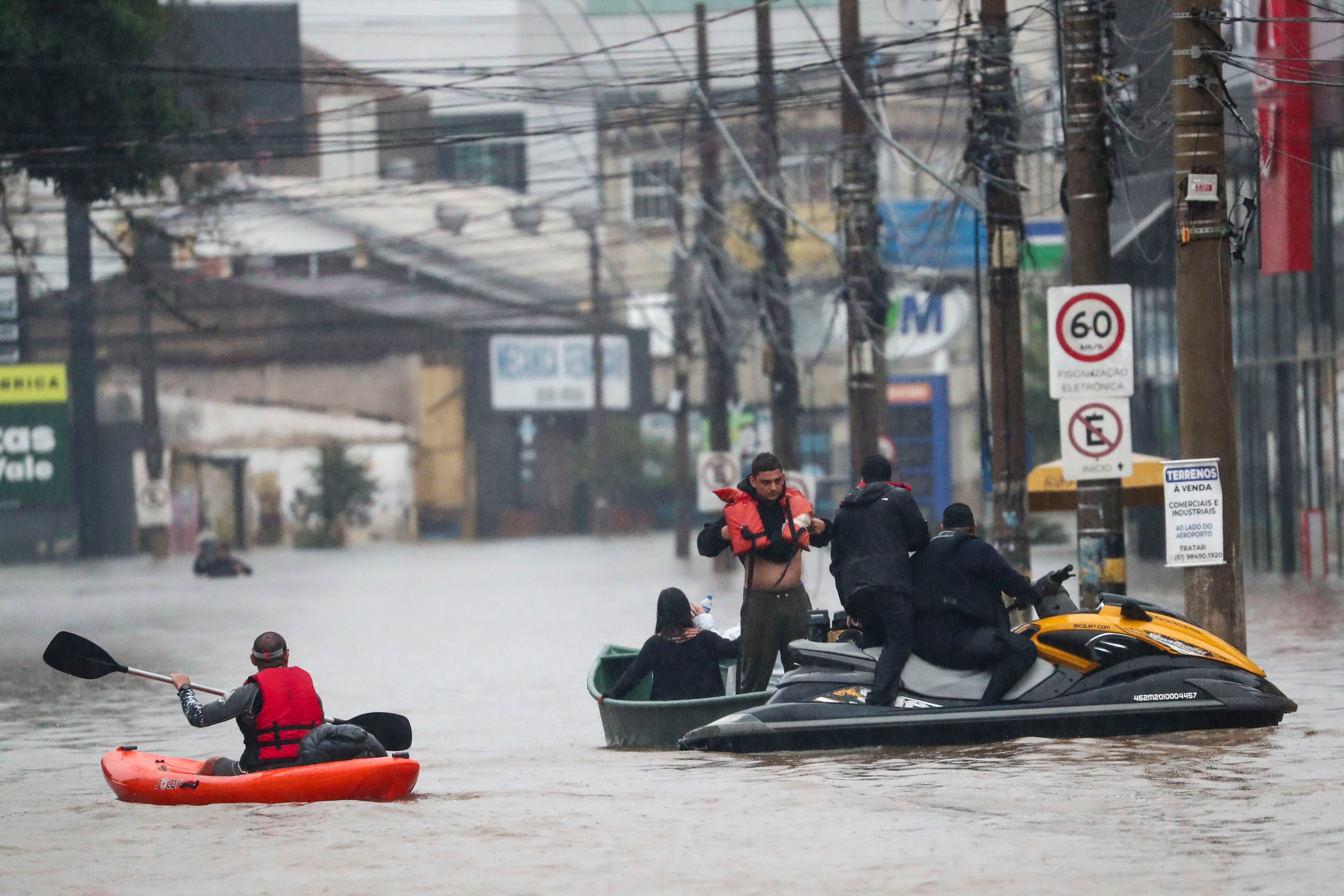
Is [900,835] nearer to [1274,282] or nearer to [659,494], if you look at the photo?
[1274,282]

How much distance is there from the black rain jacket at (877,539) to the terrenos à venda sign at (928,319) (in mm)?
37415

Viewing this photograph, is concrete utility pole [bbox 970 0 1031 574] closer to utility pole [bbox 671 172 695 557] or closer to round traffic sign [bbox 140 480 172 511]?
utility pole [bbox 671 172 695 557]

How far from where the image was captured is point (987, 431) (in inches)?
822

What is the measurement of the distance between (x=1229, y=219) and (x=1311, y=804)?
637 centimetres

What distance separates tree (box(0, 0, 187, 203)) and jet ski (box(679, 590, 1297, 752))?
18212 mm

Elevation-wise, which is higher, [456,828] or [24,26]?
[24,26]

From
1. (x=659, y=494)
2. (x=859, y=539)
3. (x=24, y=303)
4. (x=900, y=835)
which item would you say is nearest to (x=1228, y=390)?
(x=859, y=539)

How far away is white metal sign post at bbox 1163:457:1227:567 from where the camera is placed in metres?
14.5

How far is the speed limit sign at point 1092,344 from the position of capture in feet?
50.0

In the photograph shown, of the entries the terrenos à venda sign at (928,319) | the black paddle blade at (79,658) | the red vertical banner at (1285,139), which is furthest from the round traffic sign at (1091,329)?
the terrenos à venda sign at (928,319)

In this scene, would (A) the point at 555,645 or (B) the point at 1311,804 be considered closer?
(B) the point at 1311,804

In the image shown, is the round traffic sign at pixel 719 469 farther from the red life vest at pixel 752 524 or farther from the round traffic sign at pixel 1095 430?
the red life vest at pixel 752 524

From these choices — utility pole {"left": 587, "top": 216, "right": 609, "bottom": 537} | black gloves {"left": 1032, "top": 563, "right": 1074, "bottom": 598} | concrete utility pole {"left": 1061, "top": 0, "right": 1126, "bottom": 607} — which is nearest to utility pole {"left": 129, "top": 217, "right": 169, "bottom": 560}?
utility pole {"left": 587, "top": 216, "right": 609, "bottom": 537}

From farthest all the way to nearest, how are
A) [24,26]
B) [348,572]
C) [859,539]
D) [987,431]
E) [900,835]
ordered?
[348,572] → [24,26] → [987,431] → [859,539] → [900,835]
